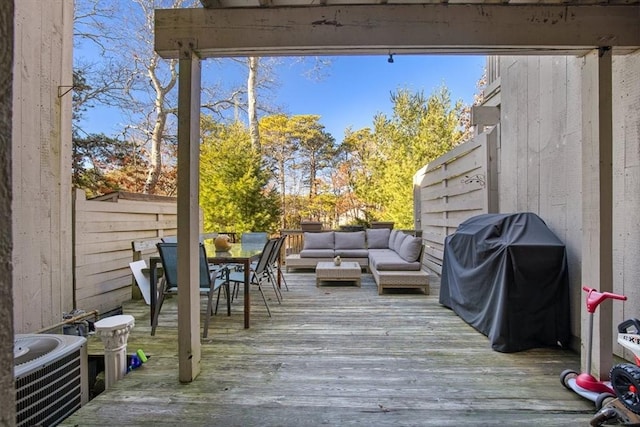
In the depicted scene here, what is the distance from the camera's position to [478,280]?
A: 3180mm

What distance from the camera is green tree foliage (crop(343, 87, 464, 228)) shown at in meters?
9.84

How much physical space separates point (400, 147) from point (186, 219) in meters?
9.72

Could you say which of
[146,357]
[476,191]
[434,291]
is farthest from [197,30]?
[434,291]

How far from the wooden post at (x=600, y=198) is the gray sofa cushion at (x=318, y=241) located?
5.01 meters

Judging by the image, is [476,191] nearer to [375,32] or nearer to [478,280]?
[478,280]

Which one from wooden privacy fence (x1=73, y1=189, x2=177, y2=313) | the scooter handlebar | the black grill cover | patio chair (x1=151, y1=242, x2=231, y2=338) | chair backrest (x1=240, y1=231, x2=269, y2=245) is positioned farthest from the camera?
chair backrest (x1=240, y1=231, x2=269, y2=245)

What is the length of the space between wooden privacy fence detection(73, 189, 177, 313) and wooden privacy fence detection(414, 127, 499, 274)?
4.77 meters

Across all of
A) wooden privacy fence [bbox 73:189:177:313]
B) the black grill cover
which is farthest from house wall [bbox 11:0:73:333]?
the black grill cover

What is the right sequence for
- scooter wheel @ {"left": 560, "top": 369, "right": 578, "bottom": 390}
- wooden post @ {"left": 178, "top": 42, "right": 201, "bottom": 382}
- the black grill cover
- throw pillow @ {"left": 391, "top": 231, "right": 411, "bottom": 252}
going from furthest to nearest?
throw pillow @ {"left": 391, "top": 231, "right": 411, "bottom": 252}
the black grill cover
wooden post @ {"left": 178, "top": 42, "right": 201, "bottom": 382}
scooter wheel @ {"left": 560, "top": 369, "right": 578, "bottom": 390}

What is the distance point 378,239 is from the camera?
7129 millimetres

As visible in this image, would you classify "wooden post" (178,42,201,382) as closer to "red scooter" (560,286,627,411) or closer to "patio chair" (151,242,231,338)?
"patio chair" (151,242,231,338)

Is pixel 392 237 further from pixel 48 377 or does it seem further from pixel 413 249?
pixel 48 377

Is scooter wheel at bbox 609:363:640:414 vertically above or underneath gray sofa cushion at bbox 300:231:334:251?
underneath

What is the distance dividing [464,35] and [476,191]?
109 inches
